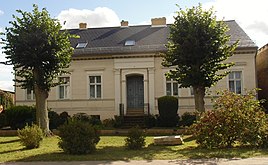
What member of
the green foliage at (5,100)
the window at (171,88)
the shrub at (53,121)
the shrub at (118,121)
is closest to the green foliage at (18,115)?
the shrub at (53,121)

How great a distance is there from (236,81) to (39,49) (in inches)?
564

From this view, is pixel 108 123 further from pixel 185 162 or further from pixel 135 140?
pixel 185 162

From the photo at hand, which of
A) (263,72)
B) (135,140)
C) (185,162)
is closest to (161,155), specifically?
(185,162)

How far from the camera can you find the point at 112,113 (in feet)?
86.0

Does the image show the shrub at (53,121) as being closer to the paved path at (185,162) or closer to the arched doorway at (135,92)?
the arched doorway at (135,92)

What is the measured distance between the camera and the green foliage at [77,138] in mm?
12148

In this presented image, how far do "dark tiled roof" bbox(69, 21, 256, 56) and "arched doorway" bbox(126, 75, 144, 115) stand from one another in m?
2.23

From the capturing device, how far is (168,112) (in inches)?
906

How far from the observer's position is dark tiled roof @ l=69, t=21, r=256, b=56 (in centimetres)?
2606

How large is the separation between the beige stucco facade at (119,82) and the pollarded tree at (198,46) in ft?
26.5

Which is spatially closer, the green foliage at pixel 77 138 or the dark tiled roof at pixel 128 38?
the green foliage at pixel 77 138

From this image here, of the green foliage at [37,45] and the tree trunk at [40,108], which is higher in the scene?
the green foliage at [37,45]

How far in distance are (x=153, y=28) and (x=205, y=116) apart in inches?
647

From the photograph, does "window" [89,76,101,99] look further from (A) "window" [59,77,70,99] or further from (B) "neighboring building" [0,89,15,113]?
(B) "neighboring building" [0,89,15,113]
